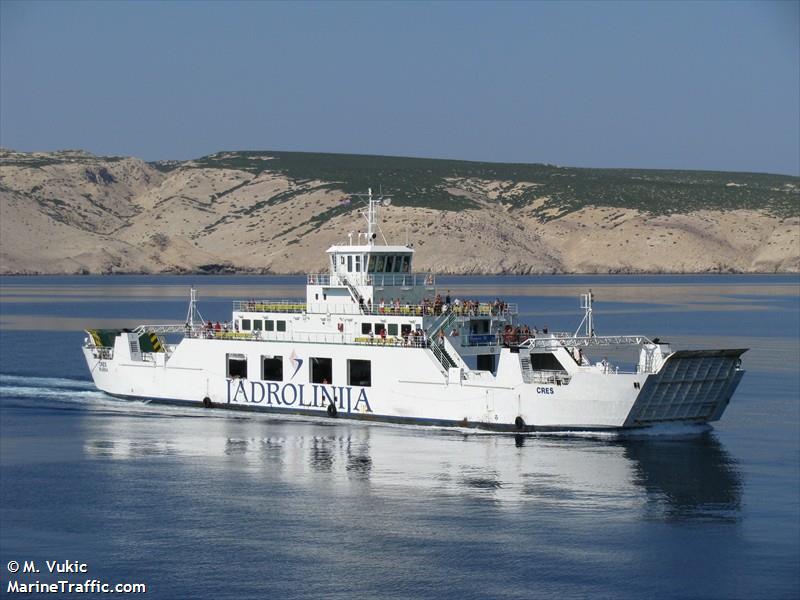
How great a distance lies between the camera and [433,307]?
49719 millimetres

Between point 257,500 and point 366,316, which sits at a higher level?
point 366,316

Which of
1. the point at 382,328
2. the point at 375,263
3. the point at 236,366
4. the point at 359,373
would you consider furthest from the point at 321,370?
the point at 375,263

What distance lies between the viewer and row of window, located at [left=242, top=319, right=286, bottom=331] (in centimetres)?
5321

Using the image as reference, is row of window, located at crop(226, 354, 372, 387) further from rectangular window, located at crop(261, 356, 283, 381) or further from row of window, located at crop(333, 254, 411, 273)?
Result: row of window, located at crop(333, 254, 411, 273)

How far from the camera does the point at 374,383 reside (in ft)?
161

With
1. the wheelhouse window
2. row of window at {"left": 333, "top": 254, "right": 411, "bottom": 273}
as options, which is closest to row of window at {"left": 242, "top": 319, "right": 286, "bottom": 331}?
row of window at {"left": 333, "top": 254, "right": 411, "bottom": 273}

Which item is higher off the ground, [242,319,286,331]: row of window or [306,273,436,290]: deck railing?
[306,273,436,290]: deck railing

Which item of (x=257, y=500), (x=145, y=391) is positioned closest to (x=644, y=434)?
(x=257, y=500)

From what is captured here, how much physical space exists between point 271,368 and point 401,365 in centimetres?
699

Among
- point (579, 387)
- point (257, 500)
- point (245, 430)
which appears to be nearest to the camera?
point (257, 500)

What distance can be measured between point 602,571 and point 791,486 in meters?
10.1

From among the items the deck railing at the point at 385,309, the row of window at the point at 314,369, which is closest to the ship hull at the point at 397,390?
the row of window at the point at 314,369

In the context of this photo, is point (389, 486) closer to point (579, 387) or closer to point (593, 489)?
point (593, 489)

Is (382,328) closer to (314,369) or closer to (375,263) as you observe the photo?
(314,369)
